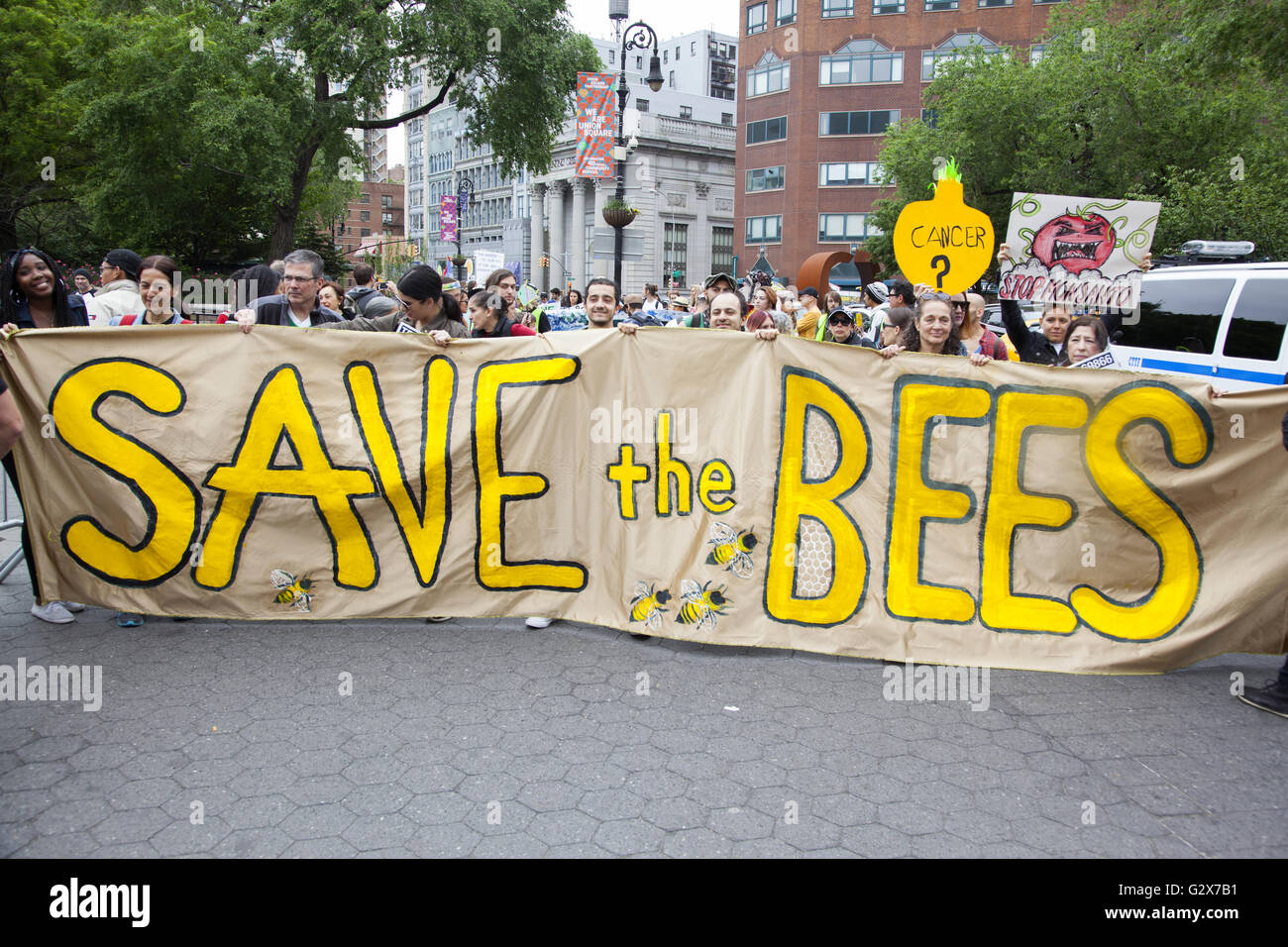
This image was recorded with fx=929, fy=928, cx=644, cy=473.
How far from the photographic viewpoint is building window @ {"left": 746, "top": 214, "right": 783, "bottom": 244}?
61250 millimetres

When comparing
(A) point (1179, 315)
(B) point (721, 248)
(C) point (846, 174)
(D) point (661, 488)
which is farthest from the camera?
(B) point (721, 248)

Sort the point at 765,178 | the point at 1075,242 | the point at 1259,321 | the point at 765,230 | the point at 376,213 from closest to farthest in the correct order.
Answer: the point at 1075,242, the point at 1259,321, the point at 765,178, the point at 765,230, the point at 376,213

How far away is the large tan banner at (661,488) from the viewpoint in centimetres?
464

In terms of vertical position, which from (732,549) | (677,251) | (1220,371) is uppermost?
(677,251)

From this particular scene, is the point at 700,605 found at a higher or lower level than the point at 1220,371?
lower

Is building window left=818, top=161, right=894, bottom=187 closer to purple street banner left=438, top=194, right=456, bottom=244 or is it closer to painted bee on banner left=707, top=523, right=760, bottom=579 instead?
purple street banner left=438, top=194, right=456, bottom=244

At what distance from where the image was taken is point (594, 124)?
15656mm

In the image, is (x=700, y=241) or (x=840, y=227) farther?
(x=700, y=241)

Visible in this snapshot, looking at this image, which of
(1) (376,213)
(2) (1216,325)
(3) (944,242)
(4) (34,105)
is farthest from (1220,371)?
(1) (376,213)

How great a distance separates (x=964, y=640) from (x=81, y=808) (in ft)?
12.6

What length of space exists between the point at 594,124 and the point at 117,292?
10173 millimetres

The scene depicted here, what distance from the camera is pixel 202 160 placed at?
77.3 ft

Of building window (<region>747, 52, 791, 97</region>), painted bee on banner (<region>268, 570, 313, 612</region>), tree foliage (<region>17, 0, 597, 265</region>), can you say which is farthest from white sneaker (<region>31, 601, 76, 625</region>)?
building window (<region>747, 52, 791, 97</region>)

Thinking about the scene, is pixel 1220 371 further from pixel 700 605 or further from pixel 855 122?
pixel 855 122
